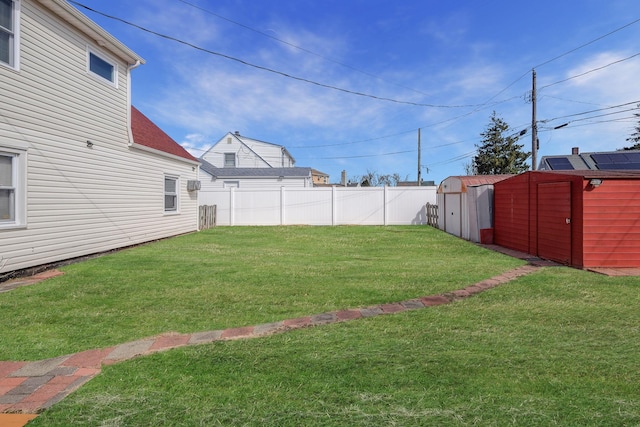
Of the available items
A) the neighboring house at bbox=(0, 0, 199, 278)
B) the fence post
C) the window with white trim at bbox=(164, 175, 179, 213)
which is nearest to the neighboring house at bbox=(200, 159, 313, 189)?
the fence post

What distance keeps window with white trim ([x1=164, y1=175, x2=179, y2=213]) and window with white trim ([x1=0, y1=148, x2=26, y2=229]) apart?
5777 mm

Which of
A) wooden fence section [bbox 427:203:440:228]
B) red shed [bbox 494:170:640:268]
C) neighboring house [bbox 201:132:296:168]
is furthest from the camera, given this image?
neighboring house [bbox 201:132:296:168]

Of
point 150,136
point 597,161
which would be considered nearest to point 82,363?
point 150,136

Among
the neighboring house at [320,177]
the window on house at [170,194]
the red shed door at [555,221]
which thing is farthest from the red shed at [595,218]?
the neighboring house at [320,177]

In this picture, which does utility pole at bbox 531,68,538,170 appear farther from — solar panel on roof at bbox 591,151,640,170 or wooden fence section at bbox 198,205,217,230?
wooden fence section at bbox 198,205,217,230

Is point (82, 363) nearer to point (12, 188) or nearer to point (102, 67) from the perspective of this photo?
point (12, 188)

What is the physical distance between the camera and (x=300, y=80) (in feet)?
39.7

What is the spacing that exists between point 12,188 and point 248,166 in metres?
28.1

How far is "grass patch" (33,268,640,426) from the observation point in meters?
2.18

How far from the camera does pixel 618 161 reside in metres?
12.9

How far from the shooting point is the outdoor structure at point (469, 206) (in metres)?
12.0

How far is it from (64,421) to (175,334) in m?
1.49

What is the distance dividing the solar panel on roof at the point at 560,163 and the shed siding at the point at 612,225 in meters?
7.08

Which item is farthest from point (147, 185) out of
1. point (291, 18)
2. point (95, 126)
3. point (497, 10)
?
point (497, 10)
